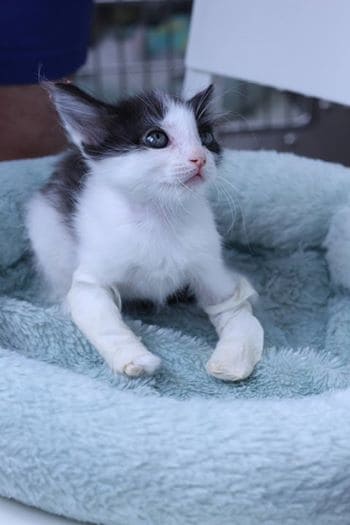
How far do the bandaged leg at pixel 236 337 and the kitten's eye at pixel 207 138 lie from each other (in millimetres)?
230

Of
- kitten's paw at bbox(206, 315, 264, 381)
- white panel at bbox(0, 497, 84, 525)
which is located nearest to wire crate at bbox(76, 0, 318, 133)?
kitten's paw at bbox(206, 315, 264, 381)

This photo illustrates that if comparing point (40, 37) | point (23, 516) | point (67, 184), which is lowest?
point (23, 516)

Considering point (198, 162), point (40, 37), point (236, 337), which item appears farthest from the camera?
point (40, 37)

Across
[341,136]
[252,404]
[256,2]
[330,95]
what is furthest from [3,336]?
→ [341,136]

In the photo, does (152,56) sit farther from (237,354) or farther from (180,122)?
(237,354)

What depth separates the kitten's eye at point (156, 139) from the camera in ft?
3.09

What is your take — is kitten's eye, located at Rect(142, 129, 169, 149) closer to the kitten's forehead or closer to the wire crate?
the kitten's forehead

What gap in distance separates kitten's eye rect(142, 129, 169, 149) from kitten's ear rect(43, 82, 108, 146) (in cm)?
7

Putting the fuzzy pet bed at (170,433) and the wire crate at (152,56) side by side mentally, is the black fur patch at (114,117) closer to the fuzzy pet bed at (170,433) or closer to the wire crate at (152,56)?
the fuzzy pet bed at (170,433)

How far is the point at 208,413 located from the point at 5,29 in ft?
3.01

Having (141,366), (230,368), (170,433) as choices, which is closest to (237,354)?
(230,368)

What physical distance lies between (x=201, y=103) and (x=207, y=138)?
0.05m

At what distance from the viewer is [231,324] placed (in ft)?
3.48

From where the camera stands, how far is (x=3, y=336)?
107 centimetres
